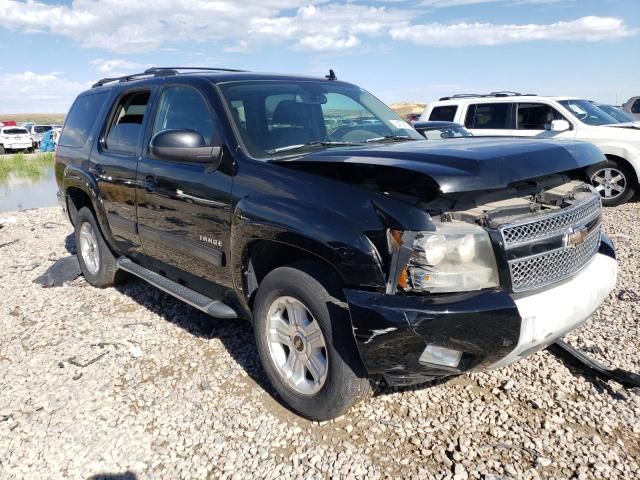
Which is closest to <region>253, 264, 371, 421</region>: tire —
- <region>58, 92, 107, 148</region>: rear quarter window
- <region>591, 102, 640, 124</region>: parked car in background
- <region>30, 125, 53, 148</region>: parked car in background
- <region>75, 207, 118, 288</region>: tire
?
<region>75, 207, 118, 288</region>: tire

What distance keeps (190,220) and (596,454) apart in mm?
2739

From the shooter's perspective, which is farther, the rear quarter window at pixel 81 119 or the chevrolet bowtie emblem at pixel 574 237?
the rear quarter window at pixel 81 119

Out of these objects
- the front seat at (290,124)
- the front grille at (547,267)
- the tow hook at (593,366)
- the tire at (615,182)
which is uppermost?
the front seat at (290,124)

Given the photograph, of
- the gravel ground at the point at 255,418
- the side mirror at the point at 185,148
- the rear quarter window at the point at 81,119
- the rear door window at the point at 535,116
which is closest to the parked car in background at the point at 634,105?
the rear door window at the point at 535,116

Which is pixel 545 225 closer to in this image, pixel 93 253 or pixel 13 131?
pixel 93 253

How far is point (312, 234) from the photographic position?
8.73 feet

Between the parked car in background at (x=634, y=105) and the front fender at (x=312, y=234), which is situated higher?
the parked car in background at (x=634, y=105)

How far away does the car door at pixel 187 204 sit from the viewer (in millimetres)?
3391

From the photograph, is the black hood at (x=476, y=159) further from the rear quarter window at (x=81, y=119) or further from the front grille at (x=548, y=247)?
the rear quarter window at (x=81, y=119)

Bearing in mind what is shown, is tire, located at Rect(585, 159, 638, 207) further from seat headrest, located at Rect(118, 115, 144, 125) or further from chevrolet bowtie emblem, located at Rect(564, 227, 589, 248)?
seat headrest, located at Rect(118, 115, 144, 125)

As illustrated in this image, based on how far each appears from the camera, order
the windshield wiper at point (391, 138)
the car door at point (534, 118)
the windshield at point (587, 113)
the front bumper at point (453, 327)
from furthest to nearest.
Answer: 1. the car door at point (534, 118)
2. the windshield at point (587, 113)
3. the windshield wiper at point (391, 138)
4. the front bumper at point (453, 327)

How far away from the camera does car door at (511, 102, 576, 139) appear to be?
9594 millimetres

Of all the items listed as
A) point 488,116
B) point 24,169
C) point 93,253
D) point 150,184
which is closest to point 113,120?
point 150,184

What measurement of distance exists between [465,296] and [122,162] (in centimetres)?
317
